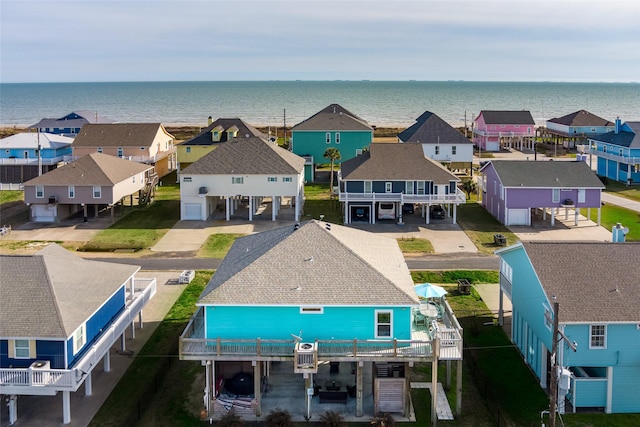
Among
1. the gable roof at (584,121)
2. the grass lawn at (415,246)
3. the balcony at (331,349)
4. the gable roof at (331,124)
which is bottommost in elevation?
the balcony at (331,349)

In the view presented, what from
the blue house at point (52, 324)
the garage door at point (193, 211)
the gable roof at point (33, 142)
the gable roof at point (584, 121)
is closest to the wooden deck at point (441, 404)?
the blue house at point (52, 324)

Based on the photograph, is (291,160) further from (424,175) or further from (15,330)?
(15,330)

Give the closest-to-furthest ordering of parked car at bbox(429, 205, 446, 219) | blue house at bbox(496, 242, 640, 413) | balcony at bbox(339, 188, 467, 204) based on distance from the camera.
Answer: blue house at bbox(496, 242, 640, 413) → balcony at bbox(339, 188, 467, 204) → parked car at bbox(429, 205, 446, 219)

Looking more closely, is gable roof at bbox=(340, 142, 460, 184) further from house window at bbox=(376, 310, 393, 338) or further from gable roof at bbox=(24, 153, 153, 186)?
house window at bbox=(376, 310, 393, 338)

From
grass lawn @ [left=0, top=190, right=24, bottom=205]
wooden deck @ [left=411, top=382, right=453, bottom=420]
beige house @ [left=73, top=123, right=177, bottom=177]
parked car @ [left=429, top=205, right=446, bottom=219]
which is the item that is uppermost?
beige house @ [left=73, top=123, right=177, bottom=177]

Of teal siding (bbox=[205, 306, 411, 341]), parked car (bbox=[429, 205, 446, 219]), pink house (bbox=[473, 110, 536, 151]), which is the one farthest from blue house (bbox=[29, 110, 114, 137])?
teal siding (bbox=[205, 306, 411, 341])

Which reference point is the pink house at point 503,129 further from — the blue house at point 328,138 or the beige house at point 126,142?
the beige house at point 126,142
